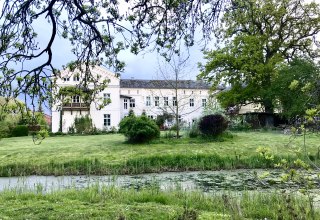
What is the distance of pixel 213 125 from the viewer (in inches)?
775

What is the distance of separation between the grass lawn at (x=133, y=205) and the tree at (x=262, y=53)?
21.4 m

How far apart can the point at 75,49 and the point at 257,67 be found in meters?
24.5

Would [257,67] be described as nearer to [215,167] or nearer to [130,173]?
[215,167]

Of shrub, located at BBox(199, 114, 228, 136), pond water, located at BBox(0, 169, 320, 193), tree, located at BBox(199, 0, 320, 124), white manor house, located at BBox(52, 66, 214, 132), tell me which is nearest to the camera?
pond water, located at BBox(0, 169, 320, 193)

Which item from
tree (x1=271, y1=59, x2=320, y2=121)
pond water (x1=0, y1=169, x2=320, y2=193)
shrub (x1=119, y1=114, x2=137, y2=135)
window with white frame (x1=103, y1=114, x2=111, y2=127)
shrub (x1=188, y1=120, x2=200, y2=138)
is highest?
tree (x1=271, y1=59, x2=320, y2=121)

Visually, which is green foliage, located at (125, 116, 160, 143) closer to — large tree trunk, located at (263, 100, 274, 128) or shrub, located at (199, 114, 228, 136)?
shrub, located at (199, 114, 228, 136)

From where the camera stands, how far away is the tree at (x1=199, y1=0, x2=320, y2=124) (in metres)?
28.1

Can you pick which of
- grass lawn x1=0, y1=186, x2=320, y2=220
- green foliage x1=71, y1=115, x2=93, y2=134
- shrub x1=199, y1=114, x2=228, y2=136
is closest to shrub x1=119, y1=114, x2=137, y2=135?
shrub x1=199, y1=114, x2=228, y2=136

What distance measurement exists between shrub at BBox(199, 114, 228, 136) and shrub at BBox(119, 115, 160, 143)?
8.70 ft

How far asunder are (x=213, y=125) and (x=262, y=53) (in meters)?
12.8

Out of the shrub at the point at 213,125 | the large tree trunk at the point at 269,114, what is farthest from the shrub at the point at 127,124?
the large tree trunk at the point at 269,114

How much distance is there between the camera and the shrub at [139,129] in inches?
742

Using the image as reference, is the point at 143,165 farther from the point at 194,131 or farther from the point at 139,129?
the point at 194,131

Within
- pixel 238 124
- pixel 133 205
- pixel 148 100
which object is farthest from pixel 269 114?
pixel 133 205
